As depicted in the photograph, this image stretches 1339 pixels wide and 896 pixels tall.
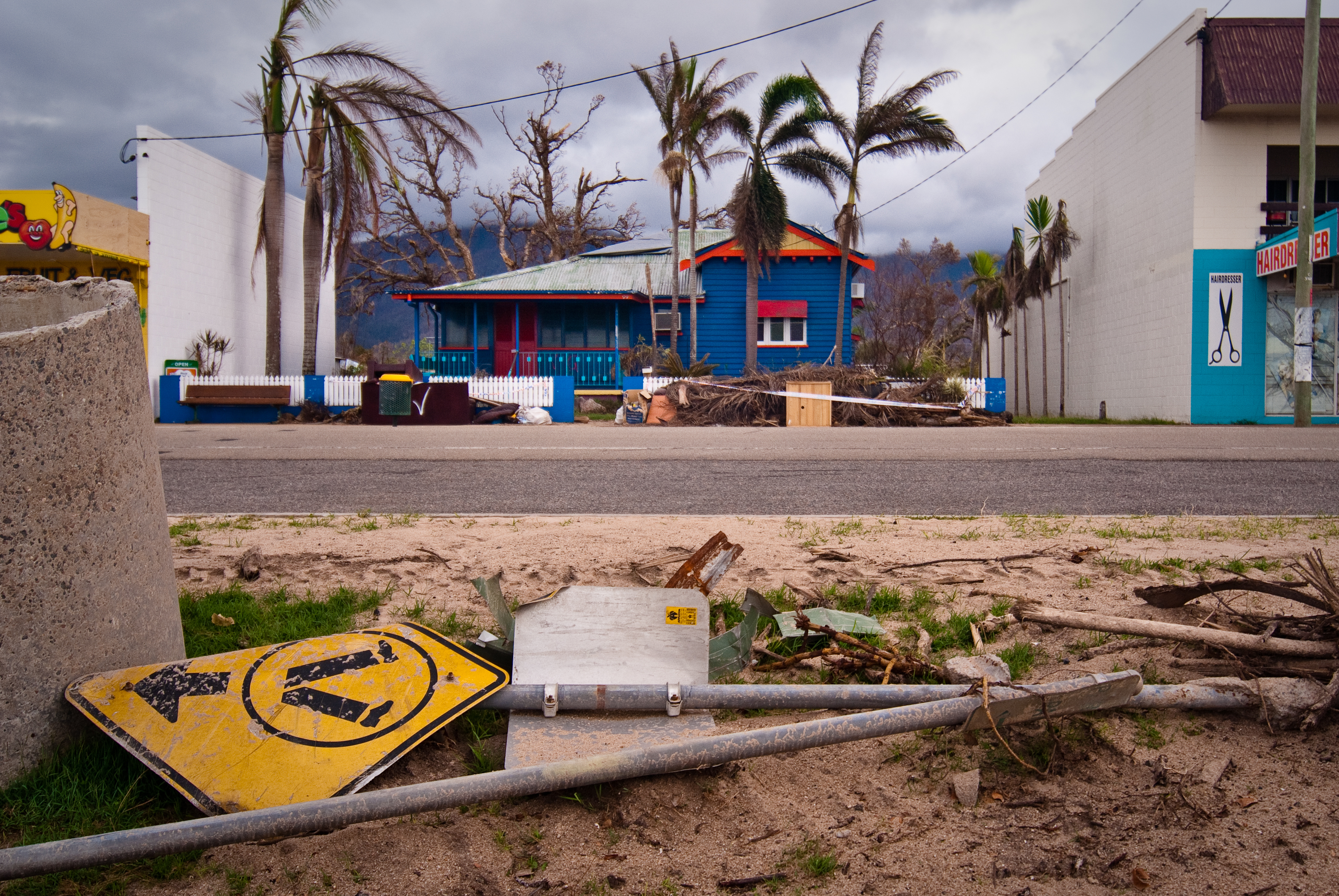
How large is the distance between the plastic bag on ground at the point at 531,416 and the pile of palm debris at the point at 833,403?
8.96 ft

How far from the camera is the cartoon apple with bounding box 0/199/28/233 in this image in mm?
17953

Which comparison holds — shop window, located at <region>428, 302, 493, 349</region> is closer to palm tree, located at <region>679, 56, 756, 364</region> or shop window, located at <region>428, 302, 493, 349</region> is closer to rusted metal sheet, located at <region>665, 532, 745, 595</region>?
palm tree, located at <region>679, 56, 756, 364</region>

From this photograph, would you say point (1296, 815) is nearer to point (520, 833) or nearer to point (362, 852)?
point (520, 833)

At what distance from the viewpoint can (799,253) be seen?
89.1 feet

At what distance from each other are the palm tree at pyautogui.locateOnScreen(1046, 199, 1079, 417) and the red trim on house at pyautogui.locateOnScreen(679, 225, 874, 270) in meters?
5.49

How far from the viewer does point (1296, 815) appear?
6.45 feet

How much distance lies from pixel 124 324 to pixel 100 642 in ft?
2.83

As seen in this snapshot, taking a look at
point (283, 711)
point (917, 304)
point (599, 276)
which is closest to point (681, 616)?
point (283, 711)

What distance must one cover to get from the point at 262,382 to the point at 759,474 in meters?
16.4

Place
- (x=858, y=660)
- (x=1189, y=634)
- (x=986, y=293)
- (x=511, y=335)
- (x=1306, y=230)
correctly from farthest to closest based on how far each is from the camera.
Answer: (x=986, y=293)
(x=511, y=335)
(x=1306, y=230)
(x=858, y=660)
(x=1189, y=634)

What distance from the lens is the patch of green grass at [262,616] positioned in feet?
9.62

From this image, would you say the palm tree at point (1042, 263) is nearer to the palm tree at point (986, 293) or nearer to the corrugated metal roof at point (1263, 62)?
the palm tree at point (986, 293)

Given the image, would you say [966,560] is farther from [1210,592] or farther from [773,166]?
[773,166]

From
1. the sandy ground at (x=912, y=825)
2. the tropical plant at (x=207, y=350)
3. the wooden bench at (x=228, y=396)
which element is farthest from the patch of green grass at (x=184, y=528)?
the tropical plant at (x=207, y=350)
